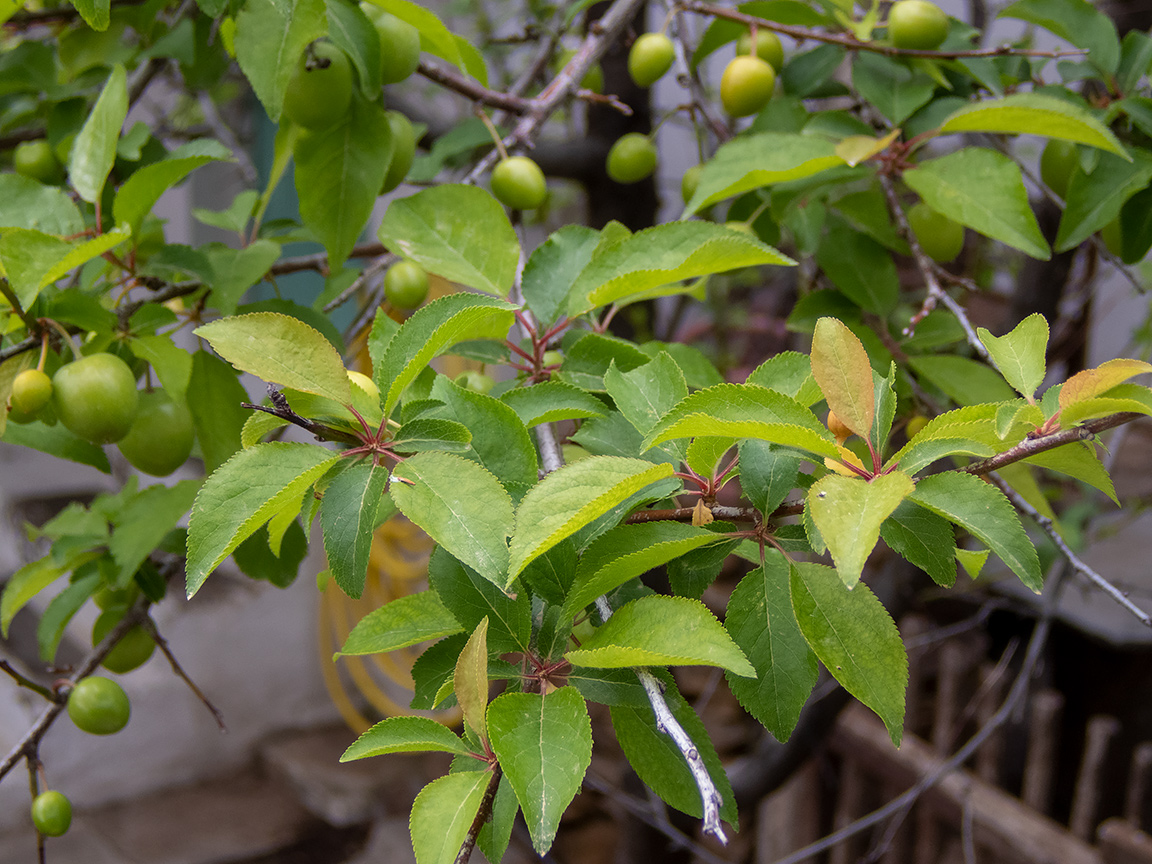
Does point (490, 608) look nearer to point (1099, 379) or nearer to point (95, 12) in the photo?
point (1099, 379)

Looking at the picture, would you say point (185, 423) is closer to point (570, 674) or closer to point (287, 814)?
point (570, 674)

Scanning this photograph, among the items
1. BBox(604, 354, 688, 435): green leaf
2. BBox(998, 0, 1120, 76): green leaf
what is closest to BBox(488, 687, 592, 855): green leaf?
BBox(604, 354, 688, 435): green leaf

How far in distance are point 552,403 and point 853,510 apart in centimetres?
17

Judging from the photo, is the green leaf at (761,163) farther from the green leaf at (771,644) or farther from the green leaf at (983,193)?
the green leaf at (771,644)

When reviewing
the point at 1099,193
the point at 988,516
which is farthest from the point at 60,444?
the point at 1099,193

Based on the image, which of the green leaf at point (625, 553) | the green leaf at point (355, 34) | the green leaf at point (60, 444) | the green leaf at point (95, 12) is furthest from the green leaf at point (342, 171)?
the green leaf at point (625, 553)

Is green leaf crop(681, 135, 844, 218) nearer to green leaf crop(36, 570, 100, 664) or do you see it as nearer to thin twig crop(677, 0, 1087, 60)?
thin twig crop(677, 0, 1087, 60)

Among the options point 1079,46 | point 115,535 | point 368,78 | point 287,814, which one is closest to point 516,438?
point 368,78

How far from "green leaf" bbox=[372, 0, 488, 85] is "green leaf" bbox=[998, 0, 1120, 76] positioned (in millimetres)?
471

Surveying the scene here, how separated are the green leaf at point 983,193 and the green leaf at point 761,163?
0.30 feet

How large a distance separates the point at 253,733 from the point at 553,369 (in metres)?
2.42

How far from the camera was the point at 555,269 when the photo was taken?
51 centimetres

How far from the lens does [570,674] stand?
35cm

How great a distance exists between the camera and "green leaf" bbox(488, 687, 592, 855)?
0.28 metres
